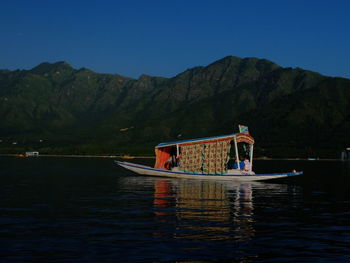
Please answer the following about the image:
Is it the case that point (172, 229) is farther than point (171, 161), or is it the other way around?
point (171, 161)

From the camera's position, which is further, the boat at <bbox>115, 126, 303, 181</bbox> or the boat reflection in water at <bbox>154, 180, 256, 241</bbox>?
the boat at <bbox>115, 126, 303, 181</bbox>

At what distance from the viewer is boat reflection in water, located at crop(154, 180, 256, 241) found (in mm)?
25078

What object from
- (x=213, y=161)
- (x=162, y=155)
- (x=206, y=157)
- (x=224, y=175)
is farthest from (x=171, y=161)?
(x=224, y=175)

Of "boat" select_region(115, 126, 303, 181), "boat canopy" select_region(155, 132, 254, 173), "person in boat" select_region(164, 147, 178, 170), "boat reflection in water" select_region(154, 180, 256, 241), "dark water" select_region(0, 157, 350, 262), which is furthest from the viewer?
"person in boat" select_region(164, 147, 178, 170)

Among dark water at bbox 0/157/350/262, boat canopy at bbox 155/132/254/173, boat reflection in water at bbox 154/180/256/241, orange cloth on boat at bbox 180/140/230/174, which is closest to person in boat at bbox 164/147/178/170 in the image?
boat canopy at bbox 155/132/254/173

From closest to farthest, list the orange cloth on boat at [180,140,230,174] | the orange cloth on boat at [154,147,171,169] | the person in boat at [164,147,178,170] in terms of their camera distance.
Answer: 1. the orange cloth on boat at [180,140,230,174]
2. the orange cloth on boat at [154,147,171,169]
3. the person in boat at [164,147,178,170]

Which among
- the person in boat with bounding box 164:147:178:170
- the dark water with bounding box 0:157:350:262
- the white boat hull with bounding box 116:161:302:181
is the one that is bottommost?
the dark water with bounding box 0:157:350:262

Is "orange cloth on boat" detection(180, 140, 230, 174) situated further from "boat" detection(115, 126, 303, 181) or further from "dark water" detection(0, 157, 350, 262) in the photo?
"dark water" detection(0, 157, 350, 262)

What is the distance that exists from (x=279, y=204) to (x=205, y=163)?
1152 inches

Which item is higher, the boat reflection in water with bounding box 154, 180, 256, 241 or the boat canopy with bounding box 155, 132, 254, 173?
the boat canopy with bounding box 155, 132, 254, 173

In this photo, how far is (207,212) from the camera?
33031 millimetres

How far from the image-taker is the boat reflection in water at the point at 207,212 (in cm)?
2508

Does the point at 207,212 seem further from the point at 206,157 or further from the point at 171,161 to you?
the point at 171,161

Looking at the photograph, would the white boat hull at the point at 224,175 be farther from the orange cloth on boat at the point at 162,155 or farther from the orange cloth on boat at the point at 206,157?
the orange cloth on boat at the point at 162,155
